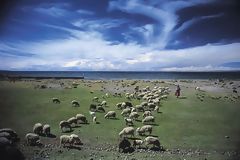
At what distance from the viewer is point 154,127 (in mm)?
8148

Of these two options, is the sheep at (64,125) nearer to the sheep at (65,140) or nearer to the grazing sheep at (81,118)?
the grazing sheep at (81,118)

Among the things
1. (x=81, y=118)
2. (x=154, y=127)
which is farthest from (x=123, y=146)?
(x=81, y=118)

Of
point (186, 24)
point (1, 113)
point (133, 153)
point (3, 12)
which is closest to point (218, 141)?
A: point (133, 153)

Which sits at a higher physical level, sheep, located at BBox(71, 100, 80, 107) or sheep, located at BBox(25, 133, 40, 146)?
sheep, located at BBox(71, 100, 80, 107)

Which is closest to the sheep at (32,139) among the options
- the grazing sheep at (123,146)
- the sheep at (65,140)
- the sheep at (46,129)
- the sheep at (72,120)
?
the sheep at (65,140)

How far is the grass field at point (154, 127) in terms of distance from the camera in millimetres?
6434

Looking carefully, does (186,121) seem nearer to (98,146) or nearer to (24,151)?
(98,146)

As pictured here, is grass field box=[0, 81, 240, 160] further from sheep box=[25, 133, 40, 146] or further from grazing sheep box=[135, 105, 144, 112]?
grazing sheep box=[135, 105, 144, 112]

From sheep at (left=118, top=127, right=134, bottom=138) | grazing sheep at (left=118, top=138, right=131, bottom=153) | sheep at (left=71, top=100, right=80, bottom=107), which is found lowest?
grazing sheep at (left=118, top=138, right=131, bottom=153)

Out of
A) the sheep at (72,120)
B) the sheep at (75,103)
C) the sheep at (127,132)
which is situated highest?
the sheep at (75,103)

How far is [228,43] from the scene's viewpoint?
29.3 feet

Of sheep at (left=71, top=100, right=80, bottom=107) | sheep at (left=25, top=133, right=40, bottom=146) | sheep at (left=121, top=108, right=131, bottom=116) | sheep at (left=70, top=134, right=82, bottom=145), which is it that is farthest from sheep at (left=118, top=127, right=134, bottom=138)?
sheep at (left=71, top=100, right=80, bottom=107)

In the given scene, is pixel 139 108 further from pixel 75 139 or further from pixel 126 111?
pixel 75 139

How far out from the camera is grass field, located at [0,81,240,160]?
6.43 m
